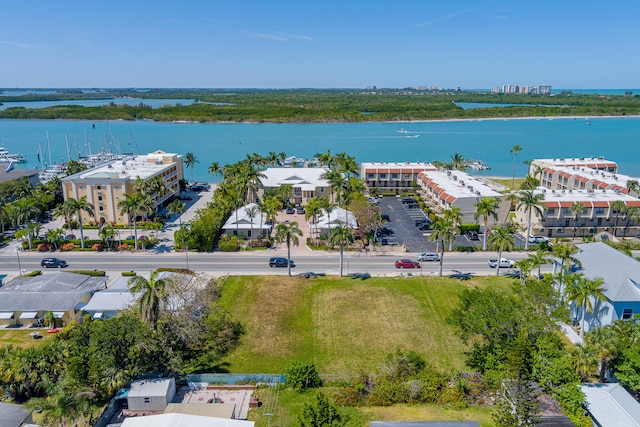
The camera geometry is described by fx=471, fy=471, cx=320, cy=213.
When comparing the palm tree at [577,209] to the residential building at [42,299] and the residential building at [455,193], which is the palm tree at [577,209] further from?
the residential building at [42,299]

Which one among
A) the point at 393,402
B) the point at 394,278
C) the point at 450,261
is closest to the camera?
the point at 393,402

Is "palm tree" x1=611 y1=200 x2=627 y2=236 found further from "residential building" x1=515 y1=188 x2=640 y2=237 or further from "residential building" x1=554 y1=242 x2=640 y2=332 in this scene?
"residential building" x1=554 y1=242 x2=640 y2=332

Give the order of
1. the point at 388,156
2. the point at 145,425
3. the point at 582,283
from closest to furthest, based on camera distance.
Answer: the point at 145,425
the point at 582,283
the point at 388,156

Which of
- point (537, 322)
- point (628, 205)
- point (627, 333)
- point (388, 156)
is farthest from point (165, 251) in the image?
point (388, 156)

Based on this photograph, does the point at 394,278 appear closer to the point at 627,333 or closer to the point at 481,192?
the point at 627,333

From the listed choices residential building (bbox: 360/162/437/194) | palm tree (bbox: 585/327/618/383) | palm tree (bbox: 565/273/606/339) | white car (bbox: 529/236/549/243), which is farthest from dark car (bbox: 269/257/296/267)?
residential building (bbox: 360/162/437/194)

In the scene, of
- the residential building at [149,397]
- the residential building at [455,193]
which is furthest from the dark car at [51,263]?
the residential building at [455,193]

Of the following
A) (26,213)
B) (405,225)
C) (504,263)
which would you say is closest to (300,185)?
(405,225)
